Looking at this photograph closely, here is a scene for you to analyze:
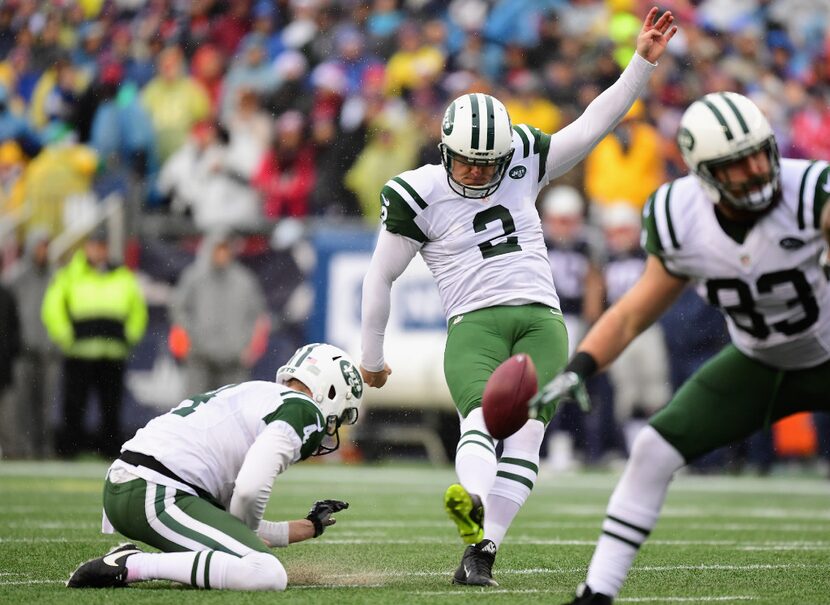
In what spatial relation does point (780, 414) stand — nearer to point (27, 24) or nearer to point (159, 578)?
point (159, 578)

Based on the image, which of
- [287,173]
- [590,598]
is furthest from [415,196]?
[287,173]

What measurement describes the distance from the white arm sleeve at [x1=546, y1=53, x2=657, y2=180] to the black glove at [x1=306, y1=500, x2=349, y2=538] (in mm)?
1506

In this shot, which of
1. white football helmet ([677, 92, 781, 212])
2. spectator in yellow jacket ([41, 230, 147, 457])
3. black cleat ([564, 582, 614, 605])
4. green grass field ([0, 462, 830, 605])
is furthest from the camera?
spectator in yellow jacket ([41, 230, 147, 457])

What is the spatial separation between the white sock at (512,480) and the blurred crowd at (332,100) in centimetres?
672

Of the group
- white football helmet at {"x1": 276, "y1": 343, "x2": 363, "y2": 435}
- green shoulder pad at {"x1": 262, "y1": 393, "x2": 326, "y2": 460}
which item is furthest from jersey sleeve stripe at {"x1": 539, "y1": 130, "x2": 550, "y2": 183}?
green shoulder pad at {"x1": 262, "y1": 393, "x2": 326, "y2": 460}

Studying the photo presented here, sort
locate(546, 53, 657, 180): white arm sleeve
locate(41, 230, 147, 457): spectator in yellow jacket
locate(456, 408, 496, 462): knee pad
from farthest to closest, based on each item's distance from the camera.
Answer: locate(41, 230, 147, 457): spectator in yellow jacket < locate(546, 53, 657, 180): white arm sleeve < locate(456, 408, 496, 462): knee pad

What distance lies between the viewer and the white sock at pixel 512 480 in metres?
4.95

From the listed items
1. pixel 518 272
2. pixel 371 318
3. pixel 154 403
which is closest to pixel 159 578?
pixel 371 318

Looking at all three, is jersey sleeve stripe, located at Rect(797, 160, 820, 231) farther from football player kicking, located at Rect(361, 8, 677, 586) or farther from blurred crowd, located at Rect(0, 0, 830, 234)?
blurred crowd, located at Rect(0, 0, 830, 234)

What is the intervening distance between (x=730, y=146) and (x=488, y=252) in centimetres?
159

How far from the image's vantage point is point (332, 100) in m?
13.5

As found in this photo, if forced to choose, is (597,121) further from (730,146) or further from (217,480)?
(217,480)

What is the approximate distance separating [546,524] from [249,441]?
10.2ft

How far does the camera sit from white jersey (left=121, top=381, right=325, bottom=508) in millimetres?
4566
